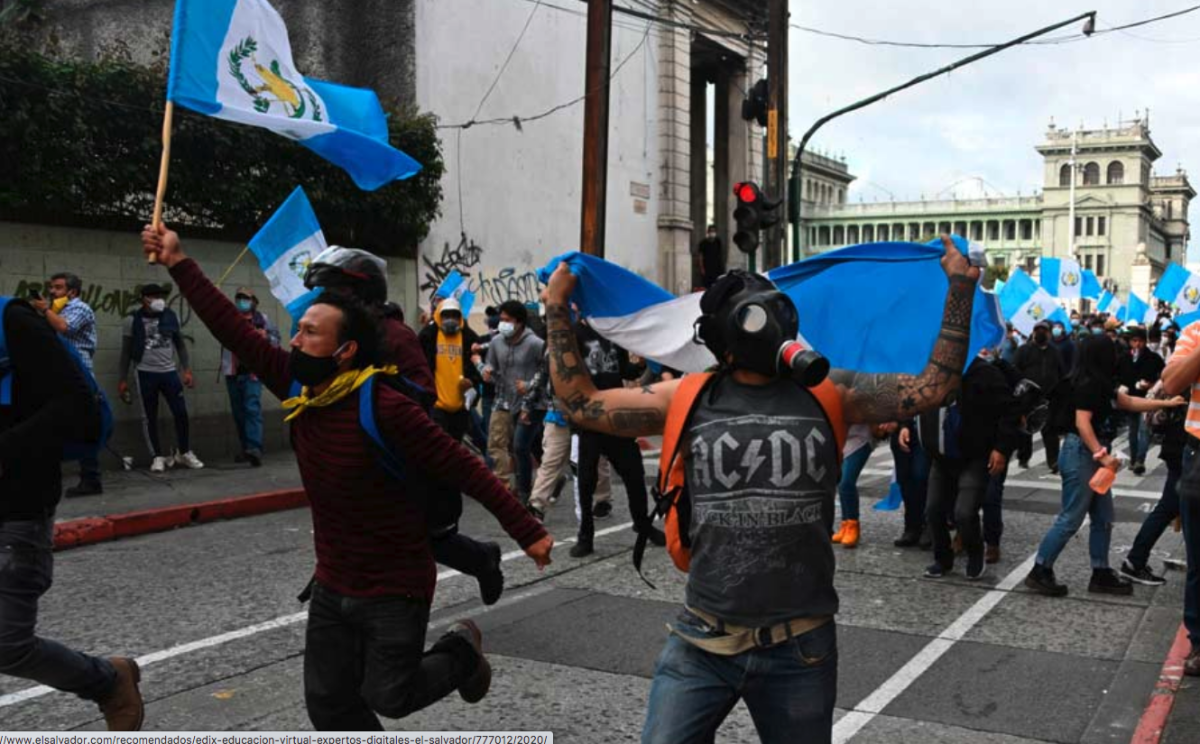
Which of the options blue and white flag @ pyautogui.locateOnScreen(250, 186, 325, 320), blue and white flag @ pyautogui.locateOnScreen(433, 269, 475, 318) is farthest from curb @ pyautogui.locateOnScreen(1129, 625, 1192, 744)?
blue and white flag @ pyautogui.locateOnScreen(433, 269, 475, 318)

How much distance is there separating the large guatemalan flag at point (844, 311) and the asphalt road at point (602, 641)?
1539 millimetres

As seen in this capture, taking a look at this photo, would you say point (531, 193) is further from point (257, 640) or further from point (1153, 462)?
point (257, 640)

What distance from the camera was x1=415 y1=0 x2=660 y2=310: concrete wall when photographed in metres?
18.4

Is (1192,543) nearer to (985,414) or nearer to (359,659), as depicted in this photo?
(985,414)

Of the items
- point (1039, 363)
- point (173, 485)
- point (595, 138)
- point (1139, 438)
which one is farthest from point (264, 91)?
point (1139, 438)

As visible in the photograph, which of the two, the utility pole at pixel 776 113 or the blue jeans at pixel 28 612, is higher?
the utility pole at pixel 776 113

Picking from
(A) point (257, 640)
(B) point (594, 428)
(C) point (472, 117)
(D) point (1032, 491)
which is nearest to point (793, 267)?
(B) point (594, 428)

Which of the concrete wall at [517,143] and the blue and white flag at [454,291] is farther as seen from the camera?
the concrete wall at [517,143]

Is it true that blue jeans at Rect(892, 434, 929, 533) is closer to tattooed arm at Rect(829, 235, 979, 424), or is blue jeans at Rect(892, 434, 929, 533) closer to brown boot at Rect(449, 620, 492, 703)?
brown boot at Rect(449, 620, 492, 703)

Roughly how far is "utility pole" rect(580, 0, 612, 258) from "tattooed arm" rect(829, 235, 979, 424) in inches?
451

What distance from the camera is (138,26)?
66.7ft

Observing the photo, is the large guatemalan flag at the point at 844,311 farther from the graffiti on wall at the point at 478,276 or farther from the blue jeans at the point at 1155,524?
the graffiti on wall at the point at 478,276

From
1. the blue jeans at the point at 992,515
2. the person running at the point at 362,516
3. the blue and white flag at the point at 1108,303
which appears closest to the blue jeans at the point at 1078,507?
the blue jeans at the point at 992,515

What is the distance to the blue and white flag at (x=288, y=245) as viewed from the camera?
322 inches
